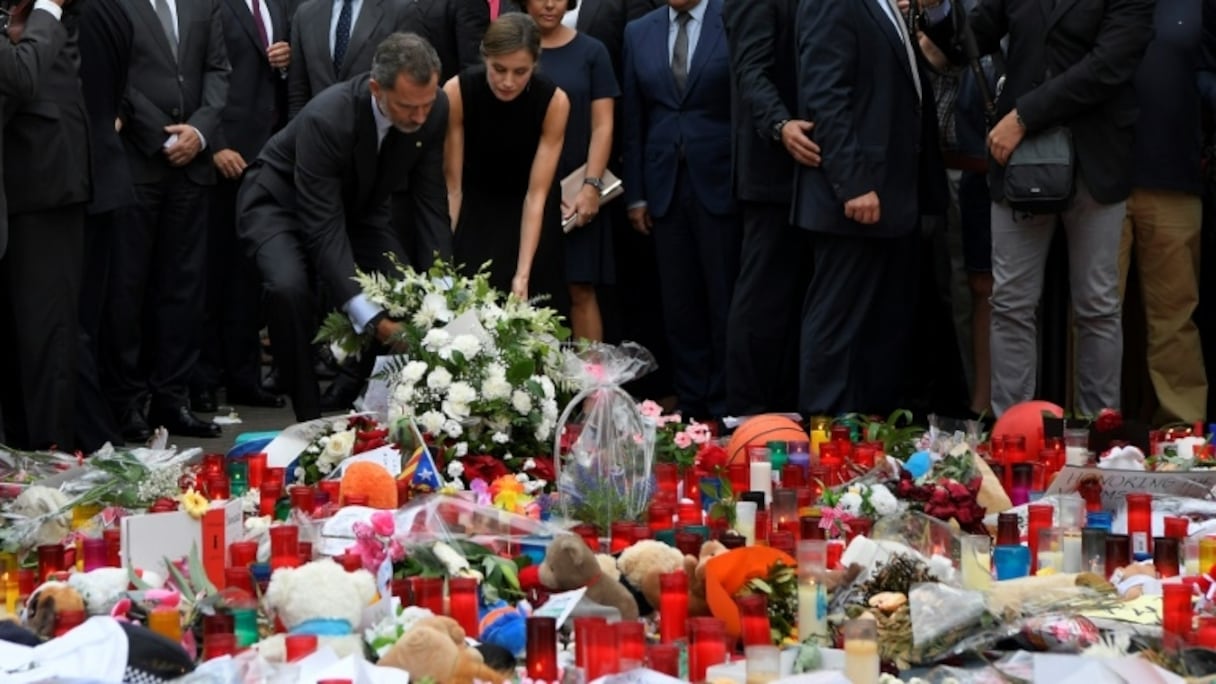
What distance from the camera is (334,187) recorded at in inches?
332

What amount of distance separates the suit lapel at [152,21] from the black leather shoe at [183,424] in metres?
1.58

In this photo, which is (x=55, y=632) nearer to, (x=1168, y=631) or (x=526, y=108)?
(x=1168, y=631)

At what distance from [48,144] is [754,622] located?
4.64 m

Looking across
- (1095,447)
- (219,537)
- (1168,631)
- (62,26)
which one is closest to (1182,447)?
(1095,447)

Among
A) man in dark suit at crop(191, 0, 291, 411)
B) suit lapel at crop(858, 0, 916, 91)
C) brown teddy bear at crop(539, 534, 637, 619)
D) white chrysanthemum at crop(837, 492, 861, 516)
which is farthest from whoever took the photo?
man in dark suit at crop(191, 0, 291, 411)

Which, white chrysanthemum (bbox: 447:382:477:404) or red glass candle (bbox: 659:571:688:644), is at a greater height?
white chrysanthemum (bbox: 447:382:477:404)

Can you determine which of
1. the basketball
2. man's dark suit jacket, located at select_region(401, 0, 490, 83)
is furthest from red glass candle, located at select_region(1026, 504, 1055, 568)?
man's dark suit jacket, located at select_region(401, 0, 490, 83)

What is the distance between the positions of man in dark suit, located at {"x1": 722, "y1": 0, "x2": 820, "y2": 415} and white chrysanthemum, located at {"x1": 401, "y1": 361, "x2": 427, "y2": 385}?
2.66m

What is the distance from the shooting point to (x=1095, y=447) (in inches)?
276

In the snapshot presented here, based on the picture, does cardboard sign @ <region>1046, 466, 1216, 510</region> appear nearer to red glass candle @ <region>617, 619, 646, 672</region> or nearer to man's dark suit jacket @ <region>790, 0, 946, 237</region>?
red glass candle @ <region>617, 619, 646, 672</region>

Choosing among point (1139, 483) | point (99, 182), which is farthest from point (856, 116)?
point (99, 182)

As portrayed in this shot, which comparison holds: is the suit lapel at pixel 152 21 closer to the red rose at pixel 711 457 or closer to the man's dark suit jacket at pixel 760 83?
the man's dark suit jacket at pixel 760 83

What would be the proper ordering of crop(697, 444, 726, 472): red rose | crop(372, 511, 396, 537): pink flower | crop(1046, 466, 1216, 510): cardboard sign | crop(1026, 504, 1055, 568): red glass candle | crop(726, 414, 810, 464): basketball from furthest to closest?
crop(726, 414, 810, 464): basketball, crop(697, 444, 726, 472): red rose, crop(1046, 466, 1216, 510): cardboard sign, crop(1026, 504, 1055, 568): red glass candle, crop(372, 511, 396, 537): pink flower

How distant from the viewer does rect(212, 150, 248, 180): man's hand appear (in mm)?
10469
